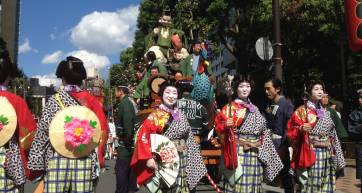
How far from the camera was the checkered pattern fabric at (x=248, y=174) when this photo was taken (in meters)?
5.55

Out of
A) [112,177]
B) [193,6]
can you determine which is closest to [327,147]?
[112,177]

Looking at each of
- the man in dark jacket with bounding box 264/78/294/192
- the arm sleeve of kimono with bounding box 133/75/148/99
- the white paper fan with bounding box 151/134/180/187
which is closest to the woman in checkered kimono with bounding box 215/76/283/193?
the white paper fan with bounding box 151/134/180/187

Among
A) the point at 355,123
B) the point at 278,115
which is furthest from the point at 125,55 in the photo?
the point at 278,115

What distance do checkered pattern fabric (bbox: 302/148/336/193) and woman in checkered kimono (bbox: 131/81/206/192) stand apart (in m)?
1.32

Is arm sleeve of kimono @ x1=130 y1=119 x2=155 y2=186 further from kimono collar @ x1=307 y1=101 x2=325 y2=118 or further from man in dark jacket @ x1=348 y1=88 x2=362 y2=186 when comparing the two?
man in dark jacket @ x1=348 y1=88 x2=362 y2=186

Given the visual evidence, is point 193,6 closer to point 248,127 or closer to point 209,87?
point 209,87

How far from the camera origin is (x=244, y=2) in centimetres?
2161

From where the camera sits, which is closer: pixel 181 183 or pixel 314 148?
pixel 181 183

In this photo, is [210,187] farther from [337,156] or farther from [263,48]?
[337,156]

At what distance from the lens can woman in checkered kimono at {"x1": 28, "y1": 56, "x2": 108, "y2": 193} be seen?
4.43 meters

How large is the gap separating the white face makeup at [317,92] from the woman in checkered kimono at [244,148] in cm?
79

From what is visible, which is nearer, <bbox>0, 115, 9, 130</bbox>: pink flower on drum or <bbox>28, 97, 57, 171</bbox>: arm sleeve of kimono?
<bbox>28, 97, 57, 171</bbox>: arm sleeve of kimono

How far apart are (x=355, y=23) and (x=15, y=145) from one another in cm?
566

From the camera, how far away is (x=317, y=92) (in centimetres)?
597
